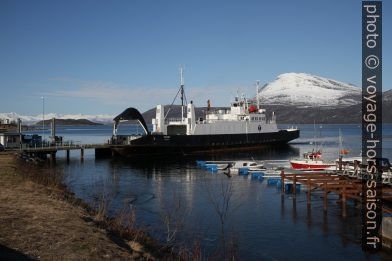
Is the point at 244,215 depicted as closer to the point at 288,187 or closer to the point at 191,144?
the point at 288,187

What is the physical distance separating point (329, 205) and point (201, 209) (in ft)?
27.1

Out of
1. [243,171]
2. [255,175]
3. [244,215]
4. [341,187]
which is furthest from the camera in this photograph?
[243,171]

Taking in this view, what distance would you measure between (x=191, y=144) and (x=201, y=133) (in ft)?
10.3

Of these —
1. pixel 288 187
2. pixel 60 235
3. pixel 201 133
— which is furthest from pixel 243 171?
pixel 60 235

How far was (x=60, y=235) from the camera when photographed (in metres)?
11.8

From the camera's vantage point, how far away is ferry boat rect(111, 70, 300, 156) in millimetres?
58281

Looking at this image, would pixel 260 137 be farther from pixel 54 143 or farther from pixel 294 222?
pixel 294 222

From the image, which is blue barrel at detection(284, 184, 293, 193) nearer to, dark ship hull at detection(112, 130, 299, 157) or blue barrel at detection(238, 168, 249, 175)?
blue barrel at detection(238, 168, 249, 175)

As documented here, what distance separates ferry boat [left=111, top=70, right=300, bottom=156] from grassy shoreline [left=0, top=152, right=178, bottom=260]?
39948mm

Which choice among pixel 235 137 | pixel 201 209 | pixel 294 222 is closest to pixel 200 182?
pixel 201 209

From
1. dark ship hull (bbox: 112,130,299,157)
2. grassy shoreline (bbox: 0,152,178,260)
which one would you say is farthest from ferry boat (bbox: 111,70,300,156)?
grassy shoreline (bbox: 0,152,178,260)

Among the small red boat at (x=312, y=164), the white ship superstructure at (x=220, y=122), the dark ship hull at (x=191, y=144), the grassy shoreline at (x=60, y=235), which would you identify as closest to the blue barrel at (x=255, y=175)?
the small red boat at (x=312, y=164)

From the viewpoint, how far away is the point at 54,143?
54562mm

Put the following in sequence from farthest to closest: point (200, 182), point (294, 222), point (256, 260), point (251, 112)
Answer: point (251, 112) → point (200, 182) → point (294, 222) → point (256, 260)
